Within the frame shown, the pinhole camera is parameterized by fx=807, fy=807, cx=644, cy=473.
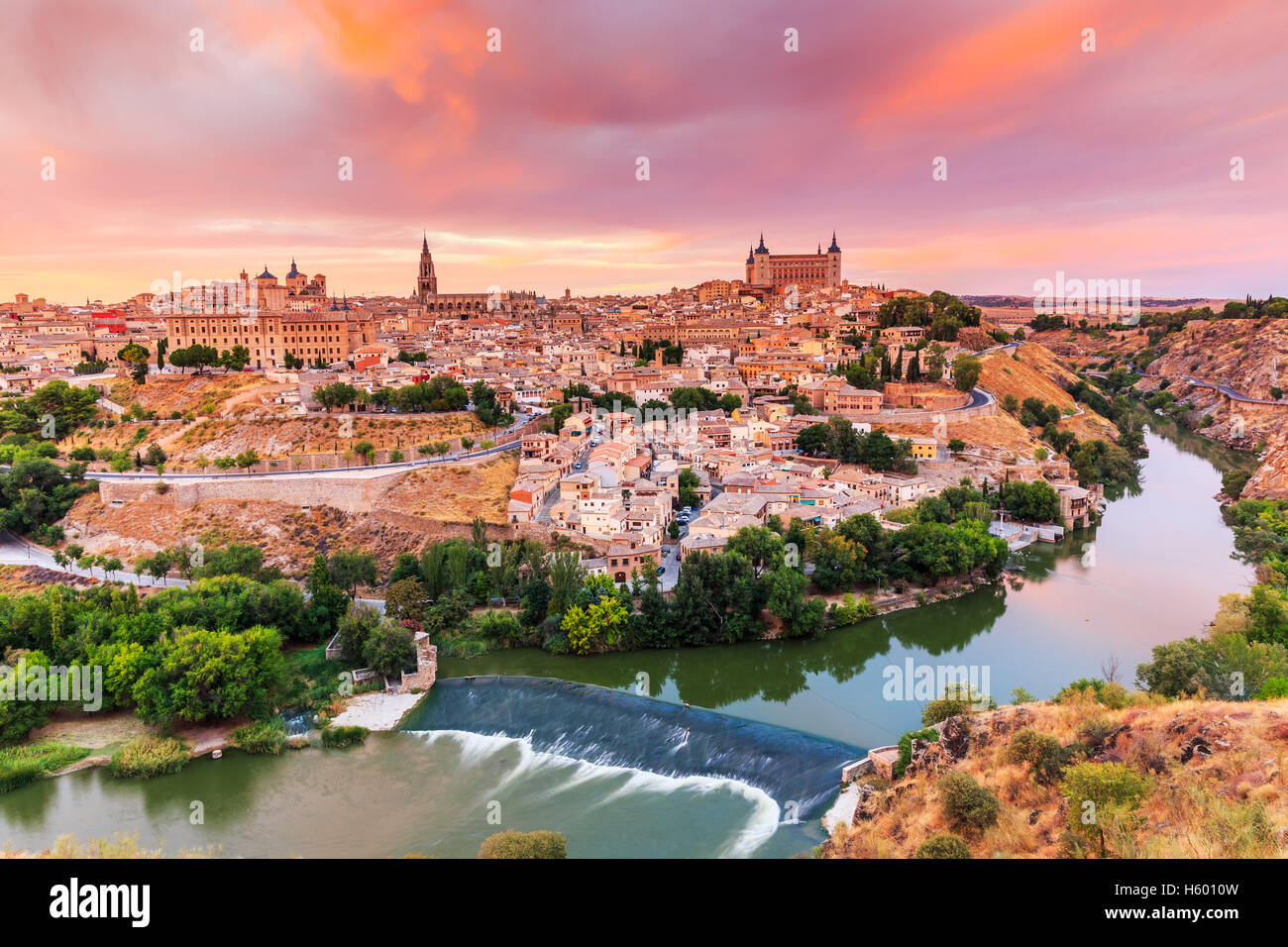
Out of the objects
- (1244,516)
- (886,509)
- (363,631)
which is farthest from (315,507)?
(1244,516)

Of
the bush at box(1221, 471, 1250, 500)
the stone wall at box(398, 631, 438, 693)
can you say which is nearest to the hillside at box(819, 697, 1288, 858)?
the stone wall at box(398, 631, 438, 693)

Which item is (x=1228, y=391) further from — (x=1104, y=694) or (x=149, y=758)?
(x=149, y=758)

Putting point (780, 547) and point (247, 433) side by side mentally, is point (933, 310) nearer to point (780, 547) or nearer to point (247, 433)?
point (780, 547)

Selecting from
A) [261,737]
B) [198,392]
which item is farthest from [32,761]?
[198,392]

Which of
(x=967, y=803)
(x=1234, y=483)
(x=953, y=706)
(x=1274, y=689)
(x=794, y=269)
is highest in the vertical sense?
(x=794, y=269)

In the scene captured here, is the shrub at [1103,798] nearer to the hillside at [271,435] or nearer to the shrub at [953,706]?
the shrub at [953,706]

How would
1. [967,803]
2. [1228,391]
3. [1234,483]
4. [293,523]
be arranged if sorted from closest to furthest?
[967,803], [293,523], [1234,483], [1228,391]

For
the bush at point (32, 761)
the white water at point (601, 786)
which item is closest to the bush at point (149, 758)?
the bush at point (32, 761)
